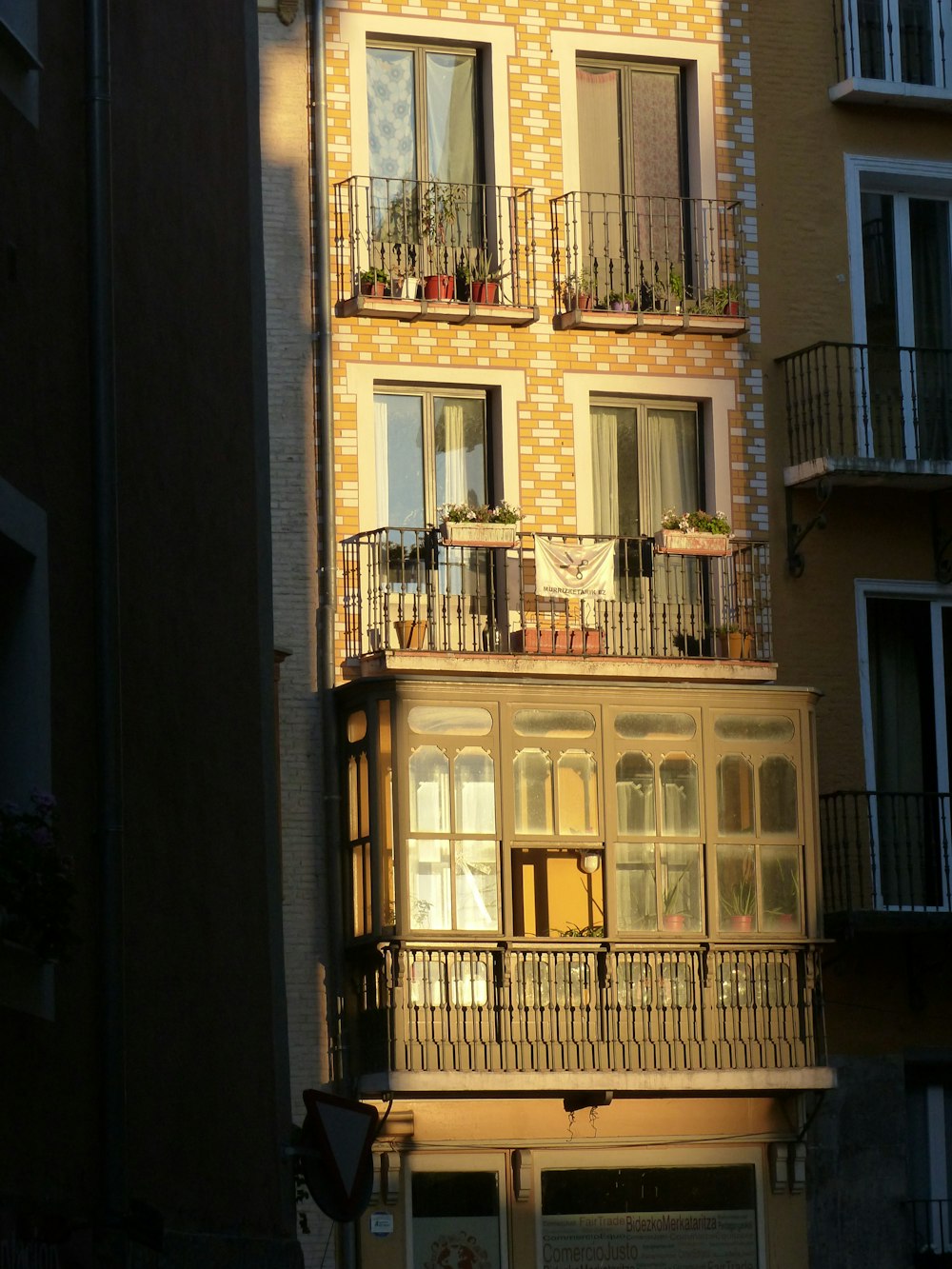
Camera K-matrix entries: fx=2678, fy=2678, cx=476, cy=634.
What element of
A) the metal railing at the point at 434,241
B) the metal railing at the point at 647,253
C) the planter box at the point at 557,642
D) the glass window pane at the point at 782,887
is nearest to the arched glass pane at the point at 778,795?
the glass window pane at the point at 782,887

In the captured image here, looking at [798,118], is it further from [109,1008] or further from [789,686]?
[109,1008]

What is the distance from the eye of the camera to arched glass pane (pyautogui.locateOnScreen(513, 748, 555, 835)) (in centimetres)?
2492

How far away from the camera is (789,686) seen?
1016 inches

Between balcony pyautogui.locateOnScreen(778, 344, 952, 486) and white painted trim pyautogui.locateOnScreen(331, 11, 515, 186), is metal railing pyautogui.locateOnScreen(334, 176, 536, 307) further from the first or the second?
balcony pyautogui.locateOnScreen(778, 344, 952, 486)

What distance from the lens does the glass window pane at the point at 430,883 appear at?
24453mm

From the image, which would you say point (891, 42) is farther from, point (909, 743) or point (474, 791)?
point (474, 791)

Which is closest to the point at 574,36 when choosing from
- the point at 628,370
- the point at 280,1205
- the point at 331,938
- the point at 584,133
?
the point at 584,133

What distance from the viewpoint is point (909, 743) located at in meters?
27.2

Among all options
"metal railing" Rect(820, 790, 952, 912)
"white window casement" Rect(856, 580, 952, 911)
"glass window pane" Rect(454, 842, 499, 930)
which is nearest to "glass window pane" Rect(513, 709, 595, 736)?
"glass window pane" Rect(454, 842, 499, 930)

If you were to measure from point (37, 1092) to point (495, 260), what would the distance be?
17.0 metres

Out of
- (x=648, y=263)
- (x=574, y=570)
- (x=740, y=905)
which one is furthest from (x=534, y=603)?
(x=648, y=263)

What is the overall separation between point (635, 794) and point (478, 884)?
71.1 inches

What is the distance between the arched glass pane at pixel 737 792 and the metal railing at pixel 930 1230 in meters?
3.97

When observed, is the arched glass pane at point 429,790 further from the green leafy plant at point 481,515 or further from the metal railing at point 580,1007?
the green leafy plant at point 481,515
